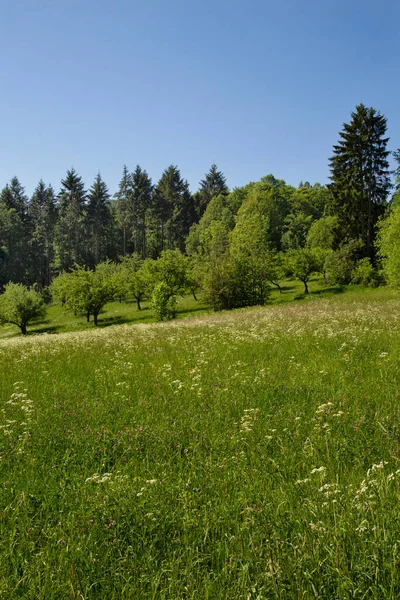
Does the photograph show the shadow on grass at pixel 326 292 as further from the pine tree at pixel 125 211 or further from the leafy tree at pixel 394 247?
the pine tree at pixel 125 211

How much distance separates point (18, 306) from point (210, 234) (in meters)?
47.6

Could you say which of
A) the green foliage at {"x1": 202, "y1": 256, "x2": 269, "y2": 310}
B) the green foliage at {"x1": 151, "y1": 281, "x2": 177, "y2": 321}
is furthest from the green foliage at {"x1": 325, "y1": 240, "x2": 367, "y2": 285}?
the green foliage at {"x1": 151, "y1": 281, "x2": 177, "y2": 321}

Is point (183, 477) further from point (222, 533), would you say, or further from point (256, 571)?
point (256, 571)

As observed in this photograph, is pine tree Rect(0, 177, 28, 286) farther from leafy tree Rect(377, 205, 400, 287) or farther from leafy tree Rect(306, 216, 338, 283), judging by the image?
leafy tree Rect(377, 205, 400, 287)

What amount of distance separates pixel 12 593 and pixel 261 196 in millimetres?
82598

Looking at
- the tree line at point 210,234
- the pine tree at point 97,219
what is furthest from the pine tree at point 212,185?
the pine tree at point 97,219

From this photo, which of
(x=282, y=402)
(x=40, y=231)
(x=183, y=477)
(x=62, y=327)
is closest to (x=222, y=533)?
(x=183, y=477)

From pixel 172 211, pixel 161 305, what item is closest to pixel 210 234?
pixel 172 211

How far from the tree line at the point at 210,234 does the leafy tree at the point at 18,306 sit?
4.59 meters

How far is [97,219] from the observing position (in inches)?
3696

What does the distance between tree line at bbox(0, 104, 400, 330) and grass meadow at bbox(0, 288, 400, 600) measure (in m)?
28.6

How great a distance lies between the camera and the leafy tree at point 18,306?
44.2 meters

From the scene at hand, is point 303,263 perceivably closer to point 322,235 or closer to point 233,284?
point 233,284

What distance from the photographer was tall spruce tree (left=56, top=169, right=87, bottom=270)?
87812 millimetres
